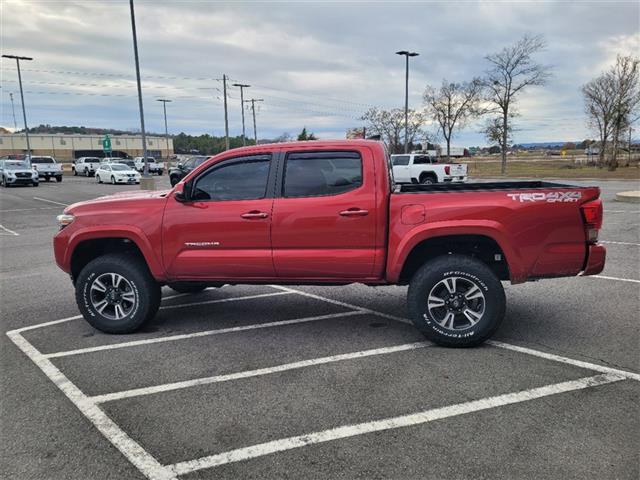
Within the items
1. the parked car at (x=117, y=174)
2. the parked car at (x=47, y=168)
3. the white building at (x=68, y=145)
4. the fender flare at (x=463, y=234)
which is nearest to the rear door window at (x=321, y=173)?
the fender flare at (x=463, y=234)

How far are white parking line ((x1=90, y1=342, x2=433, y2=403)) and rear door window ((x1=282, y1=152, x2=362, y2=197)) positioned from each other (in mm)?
1490

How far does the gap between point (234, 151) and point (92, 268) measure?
1.89 meters

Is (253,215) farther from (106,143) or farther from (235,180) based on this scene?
(106,143)

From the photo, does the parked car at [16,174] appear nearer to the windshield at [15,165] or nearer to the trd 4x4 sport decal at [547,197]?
the windshield at [15,165]

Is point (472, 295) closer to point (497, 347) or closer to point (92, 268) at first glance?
point (497, 347)

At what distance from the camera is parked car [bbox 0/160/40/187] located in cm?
3073

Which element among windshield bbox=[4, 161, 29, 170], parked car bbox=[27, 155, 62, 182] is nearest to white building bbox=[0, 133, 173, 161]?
parked car bbox=[27, 155, 62, 182]

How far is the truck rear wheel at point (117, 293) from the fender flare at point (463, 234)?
8.24ft

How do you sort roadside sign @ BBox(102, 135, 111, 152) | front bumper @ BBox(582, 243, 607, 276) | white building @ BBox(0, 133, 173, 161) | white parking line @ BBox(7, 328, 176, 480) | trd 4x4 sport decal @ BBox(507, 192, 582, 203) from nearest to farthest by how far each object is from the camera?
white parking line @ BBox(7, 328, 176, 480)
trd 4x4 sport decal @ BBox(507, 192, 582, 203)
front bumper @ BBox(582, 243, 607, 276)
roadside sign @ BBox(102, 135, 111, 152)
white building @ BBox(0, 133, 173, 161)

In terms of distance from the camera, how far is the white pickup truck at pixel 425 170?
2514 centimetres

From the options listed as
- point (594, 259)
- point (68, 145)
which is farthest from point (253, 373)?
point (68, 145)

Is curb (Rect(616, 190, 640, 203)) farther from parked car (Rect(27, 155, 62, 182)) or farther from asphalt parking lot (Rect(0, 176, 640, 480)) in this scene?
parked car (Rect(27, 155, 62, 182))

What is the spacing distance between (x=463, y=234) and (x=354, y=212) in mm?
987

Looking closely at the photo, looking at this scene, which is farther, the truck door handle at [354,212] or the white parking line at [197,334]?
the white parking line at [197,334]
